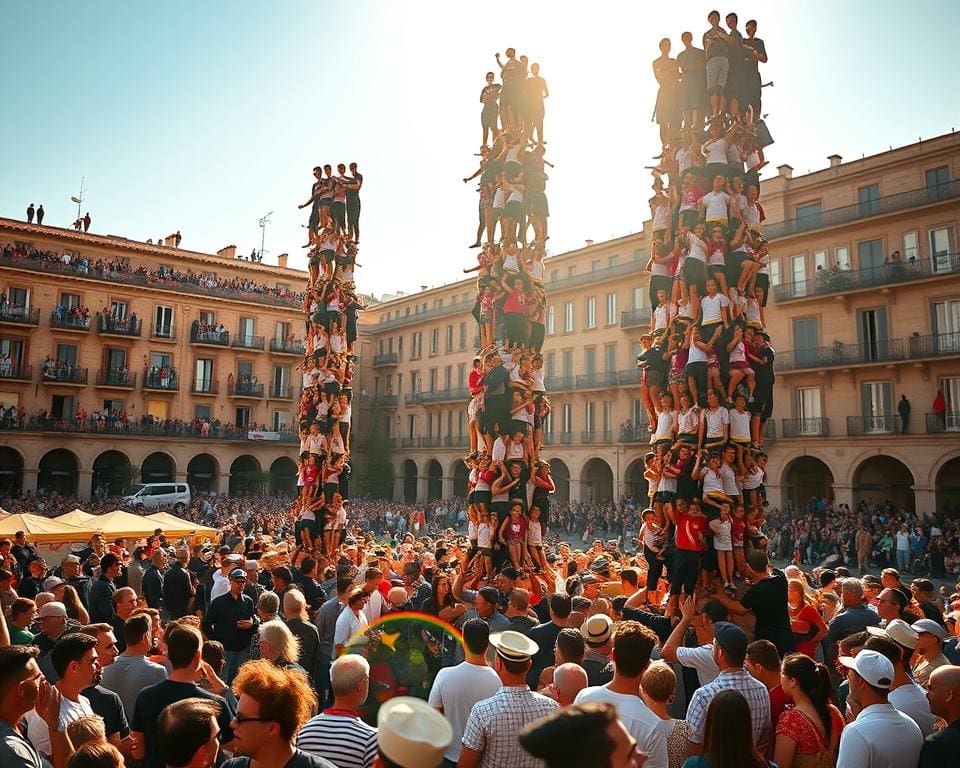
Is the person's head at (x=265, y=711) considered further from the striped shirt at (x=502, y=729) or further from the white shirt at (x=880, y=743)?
the white shirt at (x=880, y=743)

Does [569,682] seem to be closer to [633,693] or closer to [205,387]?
[633,693]

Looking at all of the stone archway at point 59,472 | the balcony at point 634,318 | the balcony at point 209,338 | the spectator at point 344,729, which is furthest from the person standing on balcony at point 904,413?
the stone archway at point 59,472

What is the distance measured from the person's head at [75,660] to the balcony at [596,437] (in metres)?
35.6

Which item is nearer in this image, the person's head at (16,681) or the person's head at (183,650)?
the person's head at (16,681)

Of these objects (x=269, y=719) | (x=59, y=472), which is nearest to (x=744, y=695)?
(x=269, y=719)

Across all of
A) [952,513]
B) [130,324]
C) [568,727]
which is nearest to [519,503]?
[568,727]

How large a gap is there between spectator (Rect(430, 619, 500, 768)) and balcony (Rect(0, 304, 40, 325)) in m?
41.3

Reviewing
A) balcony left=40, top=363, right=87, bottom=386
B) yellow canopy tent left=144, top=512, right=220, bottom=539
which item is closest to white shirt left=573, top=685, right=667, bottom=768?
yellow canopy tent left=144, top=512, right=220, bottom=539

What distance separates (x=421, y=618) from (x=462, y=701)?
10.3 feet

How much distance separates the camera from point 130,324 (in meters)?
41.9

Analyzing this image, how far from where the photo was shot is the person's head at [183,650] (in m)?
4.36

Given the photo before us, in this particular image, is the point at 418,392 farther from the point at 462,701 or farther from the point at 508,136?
the point at 462,701

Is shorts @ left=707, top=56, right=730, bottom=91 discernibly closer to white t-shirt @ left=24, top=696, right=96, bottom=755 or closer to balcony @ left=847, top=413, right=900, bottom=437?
white t-shirt @ left=24, top=696, right=96, bottom=755

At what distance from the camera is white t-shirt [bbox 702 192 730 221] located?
9.19 meters
